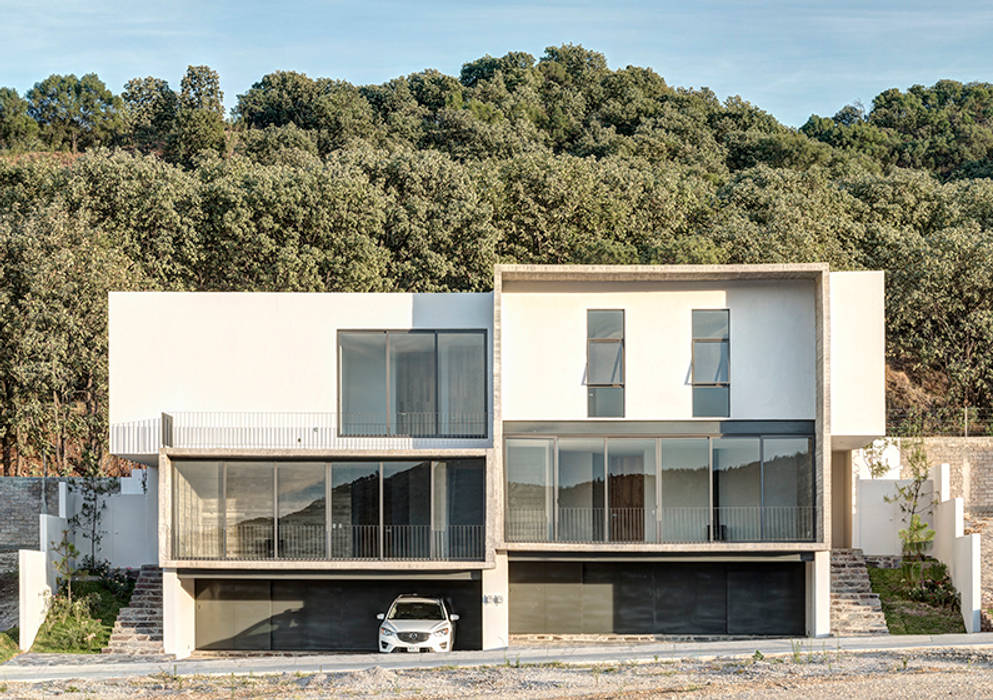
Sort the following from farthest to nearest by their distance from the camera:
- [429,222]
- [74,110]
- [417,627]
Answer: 1. [74,110]
2. [429,222]
3. [417,627]

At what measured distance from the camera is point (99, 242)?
1764 inches

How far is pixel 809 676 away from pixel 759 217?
1337 inches

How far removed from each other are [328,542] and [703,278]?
370 inches

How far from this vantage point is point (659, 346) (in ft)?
88.8

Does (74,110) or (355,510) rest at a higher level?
(74,110)

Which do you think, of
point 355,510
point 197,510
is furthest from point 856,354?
point 197,510

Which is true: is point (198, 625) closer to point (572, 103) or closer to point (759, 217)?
point (759, 217)

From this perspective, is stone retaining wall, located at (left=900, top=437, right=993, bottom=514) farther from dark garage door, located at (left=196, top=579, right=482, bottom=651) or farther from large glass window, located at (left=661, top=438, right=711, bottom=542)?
dark garage door, located at (left=196, top=579, right=482, bottom=651)

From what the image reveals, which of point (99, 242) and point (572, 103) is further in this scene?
point (572, 103)

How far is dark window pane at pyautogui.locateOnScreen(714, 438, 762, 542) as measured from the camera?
26.5 metres

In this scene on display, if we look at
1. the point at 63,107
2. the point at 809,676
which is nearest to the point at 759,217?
the point at 809,676

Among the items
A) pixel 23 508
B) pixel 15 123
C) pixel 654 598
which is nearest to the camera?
pixel 654 598

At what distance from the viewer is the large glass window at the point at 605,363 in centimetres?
2700

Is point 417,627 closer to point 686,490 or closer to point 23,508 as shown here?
point 686,490
